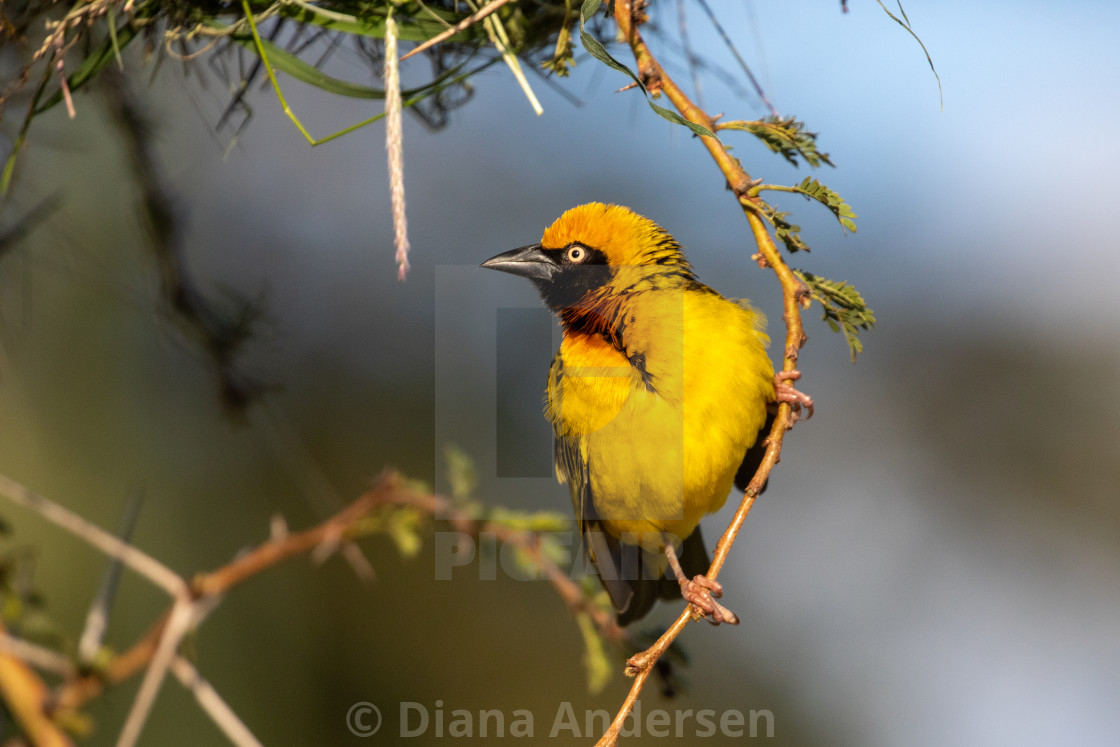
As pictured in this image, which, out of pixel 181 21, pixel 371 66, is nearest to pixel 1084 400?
pixel 371 66

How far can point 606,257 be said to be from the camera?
1992 mm

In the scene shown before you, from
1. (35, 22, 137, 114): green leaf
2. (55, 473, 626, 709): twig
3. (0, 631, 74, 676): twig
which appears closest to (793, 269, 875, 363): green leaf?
(55, 473, 626, 709): twig

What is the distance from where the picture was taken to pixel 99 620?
0.79m

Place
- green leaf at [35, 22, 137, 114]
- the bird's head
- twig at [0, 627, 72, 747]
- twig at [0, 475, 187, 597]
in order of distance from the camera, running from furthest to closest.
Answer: the bird's head → green leaf at [35, 22, 137, 114] → twig at [0, 475, 187, 597] → twig at [0, 627, 72, 747]

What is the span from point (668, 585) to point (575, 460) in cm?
60

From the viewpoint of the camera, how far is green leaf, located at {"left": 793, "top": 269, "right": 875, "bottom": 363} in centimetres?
125

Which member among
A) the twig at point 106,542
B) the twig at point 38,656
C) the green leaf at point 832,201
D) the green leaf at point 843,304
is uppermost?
the green leaf at point 832,201

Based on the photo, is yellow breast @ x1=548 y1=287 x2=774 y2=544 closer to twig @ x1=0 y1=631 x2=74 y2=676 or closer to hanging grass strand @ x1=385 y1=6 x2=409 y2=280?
hanging grass strand @ x1=385 y1=6 x2=409 y2=280

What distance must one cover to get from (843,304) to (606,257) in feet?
2.69

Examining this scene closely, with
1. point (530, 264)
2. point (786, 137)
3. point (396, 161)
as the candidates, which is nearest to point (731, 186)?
point (786, 137)

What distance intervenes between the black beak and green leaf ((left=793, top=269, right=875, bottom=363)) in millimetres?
887

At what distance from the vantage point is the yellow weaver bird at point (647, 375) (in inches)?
69.2

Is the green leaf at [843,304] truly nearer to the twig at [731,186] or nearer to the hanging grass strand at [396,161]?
the twig at [731,186]

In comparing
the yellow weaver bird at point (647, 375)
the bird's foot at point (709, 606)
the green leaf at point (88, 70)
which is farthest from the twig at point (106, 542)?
the yellow weaver bird at point (647, 375)
